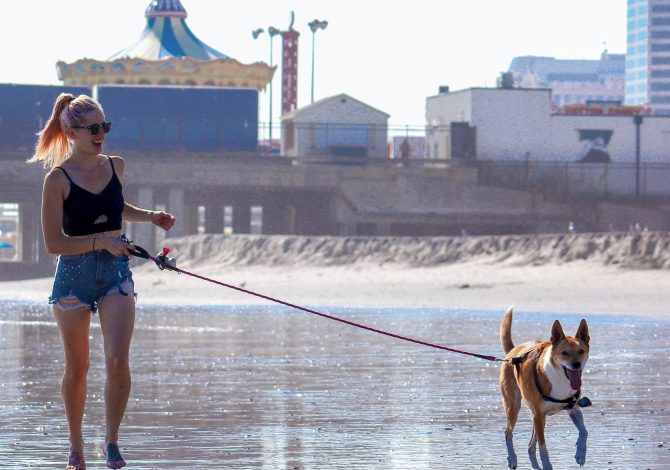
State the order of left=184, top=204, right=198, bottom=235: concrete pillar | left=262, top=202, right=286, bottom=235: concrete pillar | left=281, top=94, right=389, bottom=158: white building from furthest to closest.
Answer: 1. left=184, top=204, right=198, bottom=235: concrete pillar
2. left=281, top=94, right=389, bottom=158: white building
3. left=262, top=202, right=286, bottom=235: concrete pillar

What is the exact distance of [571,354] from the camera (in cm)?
812

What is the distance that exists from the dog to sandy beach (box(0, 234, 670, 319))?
57.6 feet

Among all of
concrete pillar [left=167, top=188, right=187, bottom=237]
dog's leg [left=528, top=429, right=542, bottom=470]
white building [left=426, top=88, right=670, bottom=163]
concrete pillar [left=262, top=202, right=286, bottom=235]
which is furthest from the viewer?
white building [left=426, top=88, right=670, bottom=163]

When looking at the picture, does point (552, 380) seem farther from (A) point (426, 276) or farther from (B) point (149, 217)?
(A) point (426, 276)

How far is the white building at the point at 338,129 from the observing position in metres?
67.5

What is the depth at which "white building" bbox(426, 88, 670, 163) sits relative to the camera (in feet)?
226

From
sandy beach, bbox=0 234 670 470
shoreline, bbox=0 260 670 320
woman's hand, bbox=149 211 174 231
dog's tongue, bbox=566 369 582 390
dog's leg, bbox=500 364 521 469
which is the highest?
woman's hand, bbox=149 211 174 231

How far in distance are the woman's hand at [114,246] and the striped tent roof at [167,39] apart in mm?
60813

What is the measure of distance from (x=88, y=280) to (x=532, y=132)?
6311 cm

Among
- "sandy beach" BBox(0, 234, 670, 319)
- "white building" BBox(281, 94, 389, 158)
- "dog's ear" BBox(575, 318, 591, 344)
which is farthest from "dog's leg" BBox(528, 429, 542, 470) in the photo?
"white building" BBox(281, 94, 389, 158)

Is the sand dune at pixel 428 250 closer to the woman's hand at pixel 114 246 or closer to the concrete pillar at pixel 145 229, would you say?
the concrete pillar at pixel 145 229

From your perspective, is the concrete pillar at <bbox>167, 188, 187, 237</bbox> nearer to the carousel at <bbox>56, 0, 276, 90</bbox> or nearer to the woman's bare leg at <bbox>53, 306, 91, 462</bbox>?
the carousel at <bbox>56, 0, 276, 90</bbox>

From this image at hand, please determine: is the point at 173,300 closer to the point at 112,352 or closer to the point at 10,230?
the point at 112,352

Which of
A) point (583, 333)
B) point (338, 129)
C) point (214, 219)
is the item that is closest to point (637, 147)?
Answer: point (338, 129)
